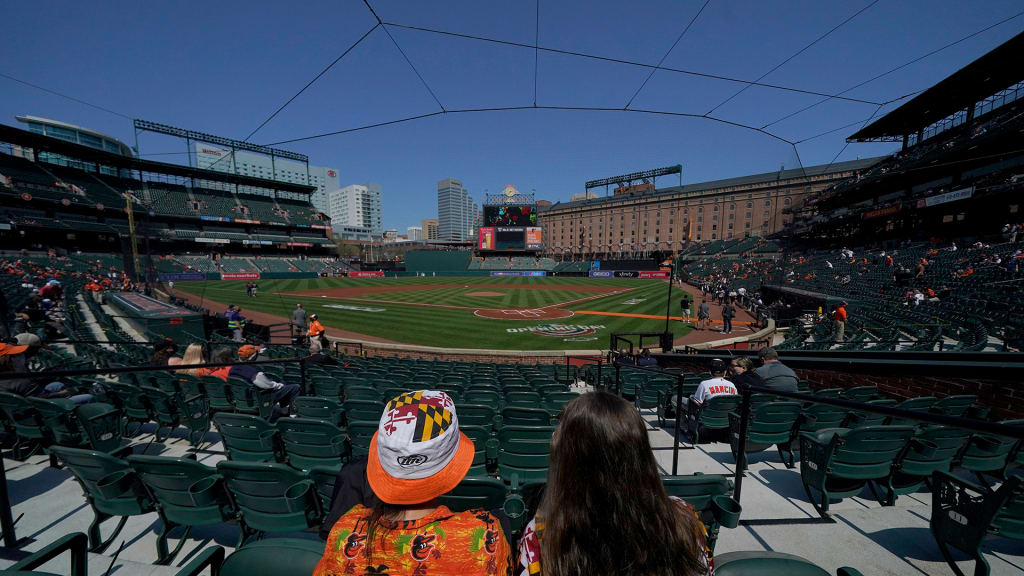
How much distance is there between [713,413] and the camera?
522cm

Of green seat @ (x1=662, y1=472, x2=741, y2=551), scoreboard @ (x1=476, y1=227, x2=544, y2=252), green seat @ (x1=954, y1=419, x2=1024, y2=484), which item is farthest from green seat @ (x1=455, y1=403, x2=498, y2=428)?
scoreboard @ (x1=476, y1=227, x2=544, y2=252)

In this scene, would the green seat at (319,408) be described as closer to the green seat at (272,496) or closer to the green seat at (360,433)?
the green seat at (360,433)

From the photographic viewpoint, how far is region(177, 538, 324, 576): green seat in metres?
1.72

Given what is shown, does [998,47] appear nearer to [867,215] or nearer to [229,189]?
[867,215]

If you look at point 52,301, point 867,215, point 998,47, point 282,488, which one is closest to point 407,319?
point 52,301

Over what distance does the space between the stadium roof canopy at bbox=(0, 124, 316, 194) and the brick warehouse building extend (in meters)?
76.7

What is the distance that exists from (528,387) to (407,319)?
18.1 m

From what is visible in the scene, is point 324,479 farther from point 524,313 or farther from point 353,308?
point 353,308

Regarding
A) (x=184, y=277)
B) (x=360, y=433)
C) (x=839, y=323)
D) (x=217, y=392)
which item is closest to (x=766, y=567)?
(x=360, y=433)

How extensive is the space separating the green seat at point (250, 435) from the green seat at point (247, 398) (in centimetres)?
146

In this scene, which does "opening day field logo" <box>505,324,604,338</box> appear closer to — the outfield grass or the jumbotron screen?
the outfield grass

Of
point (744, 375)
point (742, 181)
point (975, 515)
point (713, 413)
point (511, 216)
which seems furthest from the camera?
point (742, 181)

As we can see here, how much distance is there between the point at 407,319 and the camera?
2400 cm

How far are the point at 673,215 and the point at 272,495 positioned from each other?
104768 millimetres
